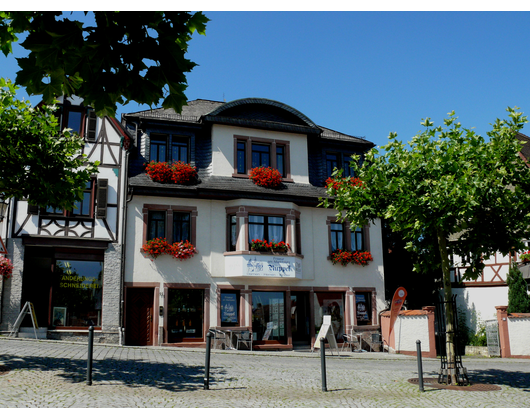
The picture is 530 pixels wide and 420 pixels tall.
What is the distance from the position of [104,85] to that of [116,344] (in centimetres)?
→ 1680

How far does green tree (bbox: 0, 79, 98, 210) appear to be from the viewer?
11086 millimetres

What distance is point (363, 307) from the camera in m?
23.0

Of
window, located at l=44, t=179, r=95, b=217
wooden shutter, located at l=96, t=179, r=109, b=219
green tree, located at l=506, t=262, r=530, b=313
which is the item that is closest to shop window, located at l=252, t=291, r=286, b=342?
wooden shutter, located at l=96, t=179, r=109, b=219

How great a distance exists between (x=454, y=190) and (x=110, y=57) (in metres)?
7.66

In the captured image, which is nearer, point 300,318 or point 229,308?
point 229,308

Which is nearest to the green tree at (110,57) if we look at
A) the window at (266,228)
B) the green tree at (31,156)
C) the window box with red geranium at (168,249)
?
the green tree at (31,156)

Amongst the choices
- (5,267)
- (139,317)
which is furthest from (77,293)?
(5,267)

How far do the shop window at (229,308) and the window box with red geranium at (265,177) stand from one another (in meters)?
4.65

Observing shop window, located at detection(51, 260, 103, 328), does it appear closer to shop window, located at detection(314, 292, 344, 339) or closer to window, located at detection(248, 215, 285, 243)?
window, located at detection(248, 215, 285, 243)

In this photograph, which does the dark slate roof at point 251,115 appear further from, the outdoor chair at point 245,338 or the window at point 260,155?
the outdoor chair at point 245,338

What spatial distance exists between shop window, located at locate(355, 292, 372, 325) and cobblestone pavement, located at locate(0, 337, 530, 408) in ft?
24.6

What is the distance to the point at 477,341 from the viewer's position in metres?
22.7

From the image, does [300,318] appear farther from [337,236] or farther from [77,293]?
[77,293]

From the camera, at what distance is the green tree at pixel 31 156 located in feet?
36.4
